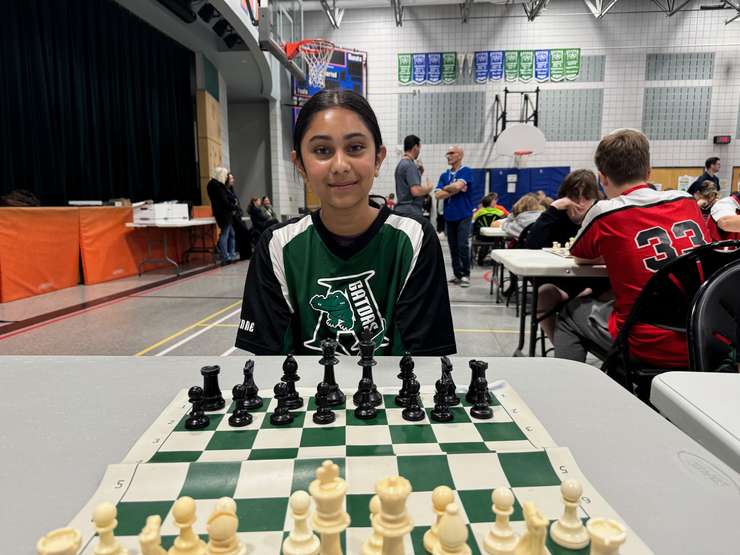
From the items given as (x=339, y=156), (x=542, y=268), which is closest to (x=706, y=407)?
(x=339, y=156)

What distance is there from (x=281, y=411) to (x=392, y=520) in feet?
0.99

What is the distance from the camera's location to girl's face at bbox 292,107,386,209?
3.80ft

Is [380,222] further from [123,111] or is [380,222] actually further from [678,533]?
[123,111]

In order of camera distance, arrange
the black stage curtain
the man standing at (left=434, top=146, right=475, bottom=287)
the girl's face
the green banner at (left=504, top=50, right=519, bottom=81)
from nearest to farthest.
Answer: the girl's face, the man standing at (left=434, top=146, right=475, bottom=287), the black stage curtain, the green banner at (left=504, top=50, right=519, bottom=81)

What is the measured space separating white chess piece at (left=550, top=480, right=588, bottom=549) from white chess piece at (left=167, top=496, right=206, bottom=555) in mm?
314

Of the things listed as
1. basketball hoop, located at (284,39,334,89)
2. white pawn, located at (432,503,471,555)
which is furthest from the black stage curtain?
white pawn, located at (432,503,471,555)

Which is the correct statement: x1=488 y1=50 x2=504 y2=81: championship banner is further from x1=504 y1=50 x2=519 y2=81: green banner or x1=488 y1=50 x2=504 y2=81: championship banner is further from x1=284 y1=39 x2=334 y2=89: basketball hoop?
x1=284 y1=39 x2=334 y2=89: basketball hoop

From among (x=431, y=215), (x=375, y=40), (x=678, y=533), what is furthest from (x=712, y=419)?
(x=375, y=40)

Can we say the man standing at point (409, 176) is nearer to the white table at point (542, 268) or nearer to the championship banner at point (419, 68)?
the white table at point (542, 268)

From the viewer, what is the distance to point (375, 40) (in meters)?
11.1

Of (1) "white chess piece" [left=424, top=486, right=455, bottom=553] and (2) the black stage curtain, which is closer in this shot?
(1) "white chess piece" [left=424, top=486, right=455, bottom=553]

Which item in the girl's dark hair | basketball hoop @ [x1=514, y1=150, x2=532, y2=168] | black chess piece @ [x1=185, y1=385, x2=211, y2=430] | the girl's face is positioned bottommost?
black chess piece @ [x1=185, y1=385, x2=211, y2=430]

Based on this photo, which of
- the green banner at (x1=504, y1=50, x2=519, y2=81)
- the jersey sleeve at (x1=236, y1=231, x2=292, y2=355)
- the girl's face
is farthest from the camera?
the green banner at (x1=504, y1=50, x2=519, y2=81)

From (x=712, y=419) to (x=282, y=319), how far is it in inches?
37.9
